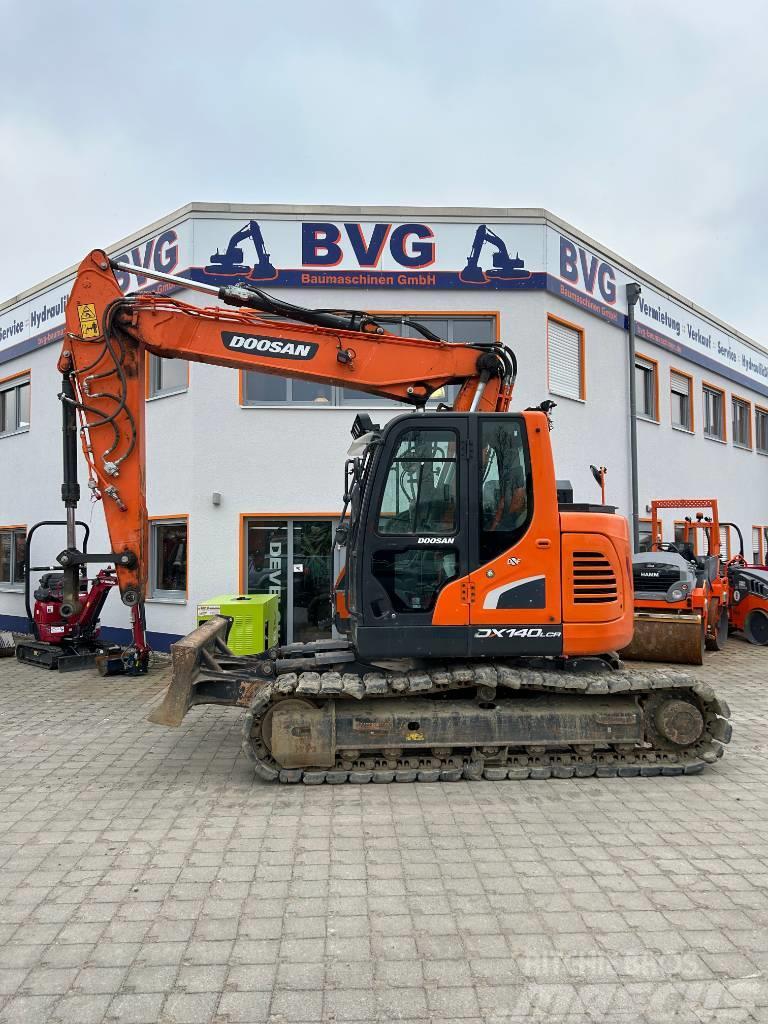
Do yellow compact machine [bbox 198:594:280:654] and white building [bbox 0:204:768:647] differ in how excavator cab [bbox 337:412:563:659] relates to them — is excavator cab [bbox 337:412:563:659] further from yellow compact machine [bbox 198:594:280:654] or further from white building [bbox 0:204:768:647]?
white building [bbox 0:204:768:647]

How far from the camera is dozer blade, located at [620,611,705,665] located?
36.3ft

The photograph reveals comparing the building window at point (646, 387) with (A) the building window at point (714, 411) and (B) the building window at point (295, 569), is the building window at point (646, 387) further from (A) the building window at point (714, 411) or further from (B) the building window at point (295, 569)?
(B) the building window at point (295, 569)

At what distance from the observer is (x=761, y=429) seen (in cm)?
2188

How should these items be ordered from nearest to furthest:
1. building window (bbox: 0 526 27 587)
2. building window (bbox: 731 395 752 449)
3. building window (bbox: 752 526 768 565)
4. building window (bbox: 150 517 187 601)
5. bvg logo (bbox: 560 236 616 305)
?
building window (bbox: 150 517 187 601) → bvg logo (bbox: 560 236 616 305) → building window (bbox: 0 526 27 587) → building window (bbox: 731 395 752 449) → building window (bbox: 752 526 768 565)

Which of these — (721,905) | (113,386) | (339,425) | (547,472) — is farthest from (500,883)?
(339,425)

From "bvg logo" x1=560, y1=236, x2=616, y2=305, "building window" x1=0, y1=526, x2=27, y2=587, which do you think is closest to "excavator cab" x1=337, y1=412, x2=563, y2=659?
"bvg logo" x1=560, y1=236, x2=616, y2=305

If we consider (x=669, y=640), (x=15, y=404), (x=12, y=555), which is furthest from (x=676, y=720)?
(x=15, y=404)

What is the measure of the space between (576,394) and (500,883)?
10768mm

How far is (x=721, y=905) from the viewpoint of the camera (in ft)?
12.6

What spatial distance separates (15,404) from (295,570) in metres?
8.84

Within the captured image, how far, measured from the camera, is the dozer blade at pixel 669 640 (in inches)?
435

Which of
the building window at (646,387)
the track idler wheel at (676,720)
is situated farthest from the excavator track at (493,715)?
the building window at (646,387)

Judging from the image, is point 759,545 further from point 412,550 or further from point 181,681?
point 181,681

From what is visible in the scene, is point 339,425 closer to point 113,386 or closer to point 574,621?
point 113,386
